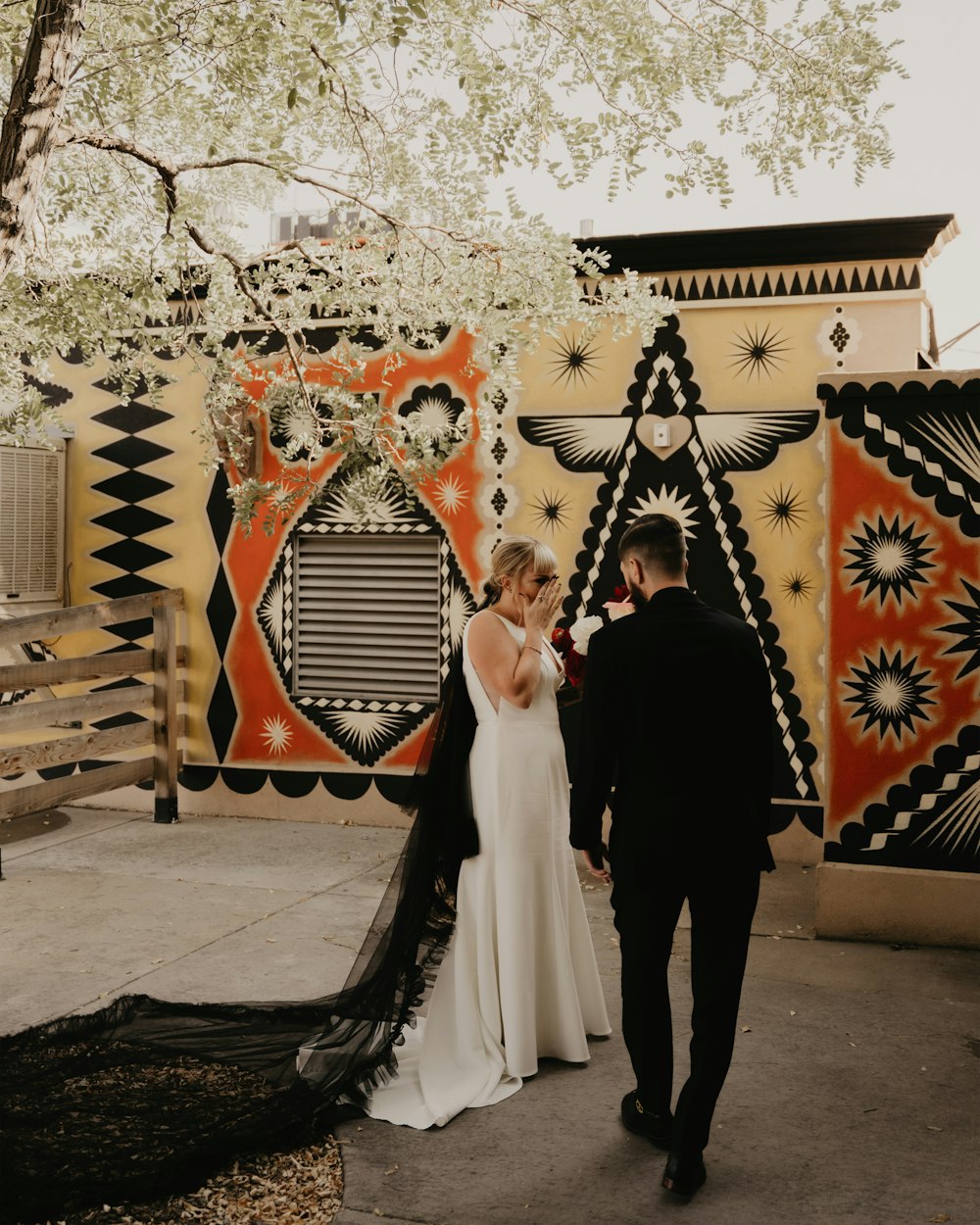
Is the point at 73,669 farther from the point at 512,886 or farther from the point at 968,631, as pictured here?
the point at 968,631

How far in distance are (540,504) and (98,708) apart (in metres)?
3.40

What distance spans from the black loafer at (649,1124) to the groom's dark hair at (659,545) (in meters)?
1.69

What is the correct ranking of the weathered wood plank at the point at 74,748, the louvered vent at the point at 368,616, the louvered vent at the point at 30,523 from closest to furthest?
the weathered wood plank at the point at 74,748, the louvered vent at the point at 368,616, the louvered vent at the point at 30,523

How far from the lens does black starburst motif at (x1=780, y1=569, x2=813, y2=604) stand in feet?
26.1

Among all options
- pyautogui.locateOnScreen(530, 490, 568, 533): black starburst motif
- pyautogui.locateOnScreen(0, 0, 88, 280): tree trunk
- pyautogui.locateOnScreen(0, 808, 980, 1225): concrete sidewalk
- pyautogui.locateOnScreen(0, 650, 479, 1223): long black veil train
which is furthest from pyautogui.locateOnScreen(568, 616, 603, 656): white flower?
pyautogui.locateOnScreen(530, 490, 568, 533): black starburst motif

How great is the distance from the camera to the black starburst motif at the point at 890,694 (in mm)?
6008

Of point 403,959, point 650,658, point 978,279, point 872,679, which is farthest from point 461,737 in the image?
point 978,279

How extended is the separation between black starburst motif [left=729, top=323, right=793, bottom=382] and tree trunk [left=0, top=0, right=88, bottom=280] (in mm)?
4657

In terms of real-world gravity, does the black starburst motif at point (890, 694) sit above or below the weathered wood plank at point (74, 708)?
above

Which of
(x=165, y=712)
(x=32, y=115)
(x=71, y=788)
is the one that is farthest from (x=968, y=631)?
(x=71, y=788)

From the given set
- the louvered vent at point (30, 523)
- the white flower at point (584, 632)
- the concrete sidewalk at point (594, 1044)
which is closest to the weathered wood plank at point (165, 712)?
the concrete sidewalk at point (594, 1044)

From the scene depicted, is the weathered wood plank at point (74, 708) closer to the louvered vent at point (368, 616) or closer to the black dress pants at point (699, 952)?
the louvered vent at point (368, 616)

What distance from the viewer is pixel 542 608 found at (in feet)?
14.5

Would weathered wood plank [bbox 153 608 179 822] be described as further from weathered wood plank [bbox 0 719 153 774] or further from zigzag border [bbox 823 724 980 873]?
zigzag border [bbox 823 724 980 873]
